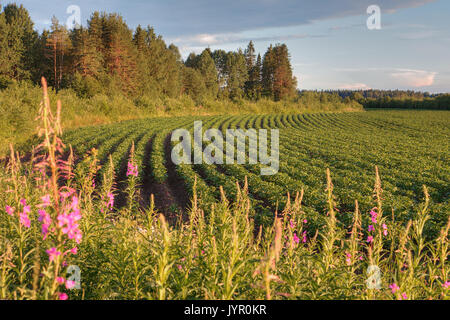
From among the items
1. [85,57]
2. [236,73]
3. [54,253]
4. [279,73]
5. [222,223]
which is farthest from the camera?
[236,73]

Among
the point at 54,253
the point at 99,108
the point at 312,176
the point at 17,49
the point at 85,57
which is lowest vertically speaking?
the point at 312,176

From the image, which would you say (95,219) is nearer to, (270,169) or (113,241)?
(113,241)

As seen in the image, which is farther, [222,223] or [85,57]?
[85,57]

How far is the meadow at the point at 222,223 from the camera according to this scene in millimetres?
2332

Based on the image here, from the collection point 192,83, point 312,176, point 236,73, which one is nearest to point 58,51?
point 192,83

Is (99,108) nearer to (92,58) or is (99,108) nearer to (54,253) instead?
(92,58)

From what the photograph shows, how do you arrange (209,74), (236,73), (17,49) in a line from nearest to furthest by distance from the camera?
1. (17,49)
2. (209,74)
3. (236,73)

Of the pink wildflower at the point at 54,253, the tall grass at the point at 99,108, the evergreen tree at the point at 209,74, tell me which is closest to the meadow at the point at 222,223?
the pink wildflower at the point at 54,253

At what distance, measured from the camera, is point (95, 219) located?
4098 millimetres

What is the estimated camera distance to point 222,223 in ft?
11.0

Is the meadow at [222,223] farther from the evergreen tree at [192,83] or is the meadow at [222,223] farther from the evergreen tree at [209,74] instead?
the evergreen tree at [209,74]

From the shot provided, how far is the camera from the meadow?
2.33 metres

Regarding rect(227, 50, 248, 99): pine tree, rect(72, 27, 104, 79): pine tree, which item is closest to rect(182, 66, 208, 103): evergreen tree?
rect(227, 50, 248, 99): pine tree
